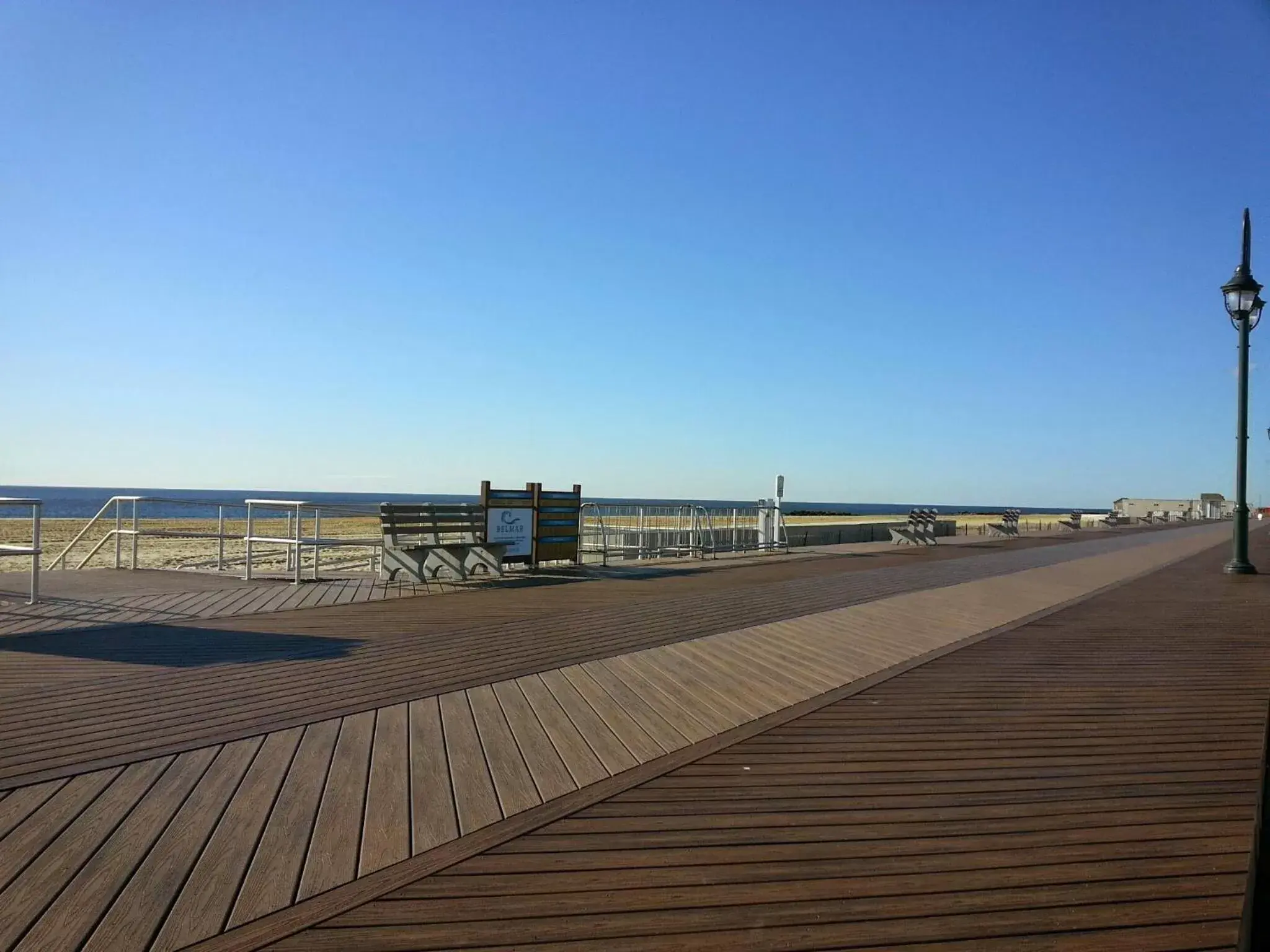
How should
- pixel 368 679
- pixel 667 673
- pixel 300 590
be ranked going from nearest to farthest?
pixel 368 679
pixel 667 673
pixel 300 590

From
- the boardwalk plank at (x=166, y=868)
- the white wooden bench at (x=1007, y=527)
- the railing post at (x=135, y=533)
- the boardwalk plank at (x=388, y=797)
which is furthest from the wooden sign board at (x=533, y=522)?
the white wooden bench at (x=1007, y=527)

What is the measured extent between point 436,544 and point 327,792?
7788 millimetres

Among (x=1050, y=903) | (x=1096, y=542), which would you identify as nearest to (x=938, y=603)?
(x=1050, y=903)

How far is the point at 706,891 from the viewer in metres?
2.97

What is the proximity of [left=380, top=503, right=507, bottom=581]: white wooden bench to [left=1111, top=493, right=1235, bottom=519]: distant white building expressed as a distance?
5902 centimetres

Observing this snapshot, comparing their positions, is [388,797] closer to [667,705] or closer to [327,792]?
[327,792]

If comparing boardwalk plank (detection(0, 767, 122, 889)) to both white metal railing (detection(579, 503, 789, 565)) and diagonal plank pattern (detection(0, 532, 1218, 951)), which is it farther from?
white metal railing (detection(579, 503, 789, 565))

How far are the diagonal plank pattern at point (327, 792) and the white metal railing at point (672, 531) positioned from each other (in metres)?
9.25

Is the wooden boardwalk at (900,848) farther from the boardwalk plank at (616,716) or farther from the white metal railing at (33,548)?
the white metal railing at (33,548)

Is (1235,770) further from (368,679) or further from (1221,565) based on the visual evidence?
(1221,565)

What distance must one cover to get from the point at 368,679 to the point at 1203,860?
447 centimetres

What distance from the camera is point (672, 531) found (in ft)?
60.2

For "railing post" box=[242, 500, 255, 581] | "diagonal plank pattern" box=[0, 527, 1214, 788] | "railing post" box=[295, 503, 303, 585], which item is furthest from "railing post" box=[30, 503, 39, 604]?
"railing post" box=[295, 503, 303, 585]

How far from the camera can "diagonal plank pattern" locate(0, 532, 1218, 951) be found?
9.37 ft
